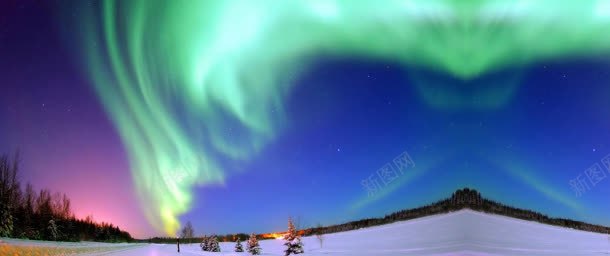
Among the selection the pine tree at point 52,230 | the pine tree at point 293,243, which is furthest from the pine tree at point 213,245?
the pine tree at point 52,230

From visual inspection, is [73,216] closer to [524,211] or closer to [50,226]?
[50,226]

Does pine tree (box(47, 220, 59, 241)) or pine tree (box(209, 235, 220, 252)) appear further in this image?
pine tree (box(47, 220, 59, 241))

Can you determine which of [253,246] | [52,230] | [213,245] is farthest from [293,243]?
[52,230]

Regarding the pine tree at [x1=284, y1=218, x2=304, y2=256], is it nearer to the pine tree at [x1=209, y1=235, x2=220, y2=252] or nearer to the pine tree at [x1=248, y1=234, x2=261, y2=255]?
the pine tree at [x1=248, y1=234, x2=261, y2=255]

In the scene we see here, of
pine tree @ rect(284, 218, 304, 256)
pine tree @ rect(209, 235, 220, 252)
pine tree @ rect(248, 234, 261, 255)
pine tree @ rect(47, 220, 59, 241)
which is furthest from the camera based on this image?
pine tree @ rect(47, 220, 59, 241)

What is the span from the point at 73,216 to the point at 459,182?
7406 centimetres

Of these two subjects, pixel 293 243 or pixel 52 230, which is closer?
pixel 293 243

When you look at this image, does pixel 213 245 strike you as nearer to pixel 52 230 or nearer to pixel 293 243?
pixel 293 243

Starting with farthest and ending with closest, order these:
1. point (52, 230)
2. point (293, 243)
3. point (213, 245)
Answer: point (52, 230)
point (213, 245)
point (293, 243)

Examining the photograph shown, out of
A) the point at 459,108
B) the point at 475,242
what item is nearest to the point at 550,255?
the point at 475,242

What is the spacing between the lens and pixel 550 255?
13.1 metres

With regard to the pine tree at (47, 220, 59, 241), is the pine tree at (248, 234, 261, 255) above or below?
below

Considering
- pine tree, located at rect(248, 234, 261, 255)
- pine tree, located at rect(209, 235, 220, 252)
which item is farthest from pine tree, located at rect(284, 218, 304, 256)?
pine tree, located at rect(209, 235, 220, 252)

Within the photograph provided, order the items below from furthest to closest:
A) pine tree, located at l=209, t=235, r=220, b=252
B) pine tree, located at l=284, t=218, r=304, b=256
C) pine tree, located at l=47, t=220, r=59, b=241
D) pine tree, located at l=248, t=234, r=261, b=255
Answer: pine tree, located at l=47, t=220, r=59, b=241 → pine tree, located at l=209, t=235, r=220, b=252 → pine tree, located at l=248, t=234, r=261, b=255 → pine tree, located at l=284, t=218, r=304, b=256
